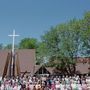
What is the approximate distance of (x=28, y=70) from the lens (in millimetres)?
60062

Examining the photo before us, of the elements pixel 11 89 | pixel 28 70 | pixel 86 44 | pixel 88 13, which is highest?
pixel 88 13

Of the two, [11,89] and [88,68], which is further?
[88,68]

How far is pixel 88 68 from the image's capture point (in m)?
76.7

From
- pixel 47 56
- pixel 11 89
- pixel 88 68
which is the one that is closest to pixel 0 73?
pixel 47 56

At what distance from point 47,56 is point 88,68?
35.2 ft

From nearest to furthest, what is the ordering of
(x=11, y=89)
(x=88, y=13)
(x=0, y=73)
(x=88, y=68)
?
1. (x=11, y=89)
2. (x=0, y=73)
3. (x=88, y=13)
4. (x=88, y=68)

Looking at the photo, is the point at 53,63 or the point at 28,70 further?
the point at 53,63

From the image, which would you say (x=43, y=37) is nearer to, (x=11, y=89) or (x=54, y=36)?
(x=54, y=36)

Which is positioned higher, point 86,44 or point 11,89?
point 86,44

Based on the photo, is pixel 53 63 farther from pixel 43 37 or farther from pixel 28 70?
pixel 28 70

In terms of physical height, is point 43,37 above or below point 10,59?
above

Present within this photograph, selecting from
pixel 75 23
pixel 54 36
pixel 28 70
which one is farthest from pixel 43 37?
pixel 28 70

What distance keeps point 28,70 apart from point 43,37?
11726 mm

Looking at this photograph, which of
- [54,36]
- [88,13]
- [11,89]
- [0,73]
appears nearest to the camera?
[11,89]
